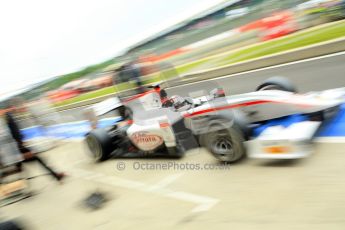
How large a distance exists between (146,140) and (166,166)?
48 centimetres

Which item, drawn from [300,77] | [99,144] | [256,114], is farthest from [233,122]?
[300,77]

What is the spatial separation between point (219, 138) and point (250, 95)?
2.56 ft

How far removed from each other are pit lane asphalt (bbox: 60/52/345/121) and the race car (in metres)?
0.32

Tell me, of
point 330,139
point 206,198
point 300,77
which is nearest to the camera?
point 206,198

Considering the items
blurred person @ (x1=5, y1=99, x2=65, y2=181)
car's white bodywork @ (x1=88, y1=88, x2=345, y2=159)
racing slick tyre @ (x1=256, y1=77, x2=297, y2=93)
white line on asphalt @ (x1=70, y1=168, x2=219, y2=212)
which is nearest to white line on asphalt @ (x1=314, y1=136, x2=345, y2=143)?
car's white bodywork @ (x1=88, y1=88, x2=345, y2=159)

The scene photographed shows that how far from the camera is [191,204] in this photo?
366cm

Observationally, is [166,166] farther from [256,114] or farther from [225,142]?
[256,114]

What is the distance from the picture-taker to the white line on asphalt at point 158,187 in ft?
11.8

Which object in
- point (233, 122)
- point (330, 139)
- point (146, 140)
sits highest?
point (233, 122)

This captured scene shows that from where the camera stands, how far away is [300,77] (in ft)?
25.6

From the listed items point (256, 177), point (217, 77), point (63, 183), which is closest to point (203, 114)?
point (256, 177)

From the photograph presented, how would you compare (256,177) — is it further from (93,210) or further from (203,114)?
→ (93,210)

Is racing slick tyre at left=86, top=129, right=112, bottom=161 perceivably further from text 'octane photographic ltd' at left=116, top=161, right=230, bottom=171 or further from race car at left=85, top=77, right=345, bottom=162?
race car at left=85, top=77, right=345, bottom=162

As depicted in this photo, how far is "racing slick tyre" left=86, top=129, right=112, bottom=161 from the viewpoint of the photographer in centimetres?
579
